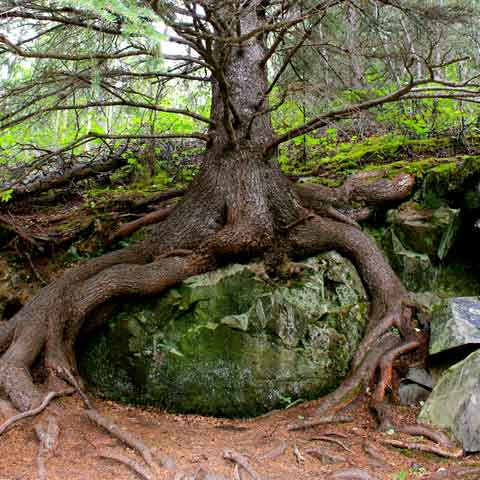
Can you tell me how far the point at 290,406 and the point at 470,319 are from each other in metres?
2.20

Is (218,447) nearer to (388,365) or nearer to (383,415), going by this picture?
(383,415)

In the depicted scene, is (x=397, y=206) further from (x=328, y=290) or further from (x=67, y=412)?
(x=67, y=412)

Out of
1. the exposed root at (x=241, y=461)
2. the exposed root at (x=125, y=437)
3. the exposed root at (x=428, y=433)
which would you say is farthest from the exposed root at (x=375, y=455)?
the exposed root at (x=125, y=437)

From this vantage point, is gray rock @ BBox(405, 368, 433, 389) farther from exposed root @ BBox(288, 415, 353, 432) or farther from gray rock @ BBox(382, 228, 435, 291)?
gray rock @ BBox(382, 228, 435, 291)

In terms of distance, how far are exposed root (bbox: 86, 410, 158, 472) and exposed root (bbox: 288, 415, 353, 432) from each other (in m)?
1.43

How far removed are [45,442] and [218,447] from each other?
1.48 metres

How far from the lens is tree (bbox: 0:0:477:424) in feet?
16.1

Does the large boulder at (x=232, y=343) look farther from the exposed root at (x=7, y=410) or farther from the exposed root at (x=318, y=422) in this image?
the exposed root at (x=7, y=410)

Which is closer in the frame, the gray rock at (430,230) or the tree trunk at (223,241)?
the tree trunk at (223,241)

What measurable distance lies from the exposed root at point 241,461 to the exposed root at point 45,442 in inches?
56.6

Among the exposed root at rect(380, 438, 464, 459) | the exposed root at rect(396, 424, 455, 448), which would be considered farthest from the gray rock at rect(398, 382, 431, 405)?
the exposed root at rect(380, 438, 464, 459)

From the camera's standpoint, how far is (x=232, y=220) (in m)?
5.84

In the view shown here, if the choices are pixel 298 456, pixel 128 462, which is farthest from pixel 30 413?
pixel 298 456

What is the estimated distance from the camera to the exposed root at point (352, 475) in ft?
12.0
